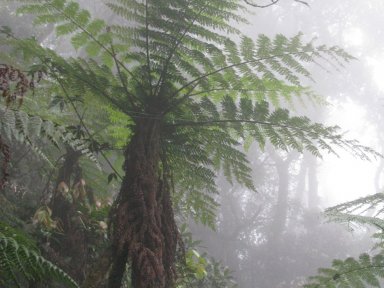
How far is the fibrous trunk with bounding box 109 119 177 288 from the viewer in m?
1.68

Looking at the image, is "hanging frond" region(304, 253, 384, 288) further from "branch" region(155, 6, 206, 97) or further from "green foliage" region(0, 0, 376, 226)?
"branch" region(155, 6, 206, 97)

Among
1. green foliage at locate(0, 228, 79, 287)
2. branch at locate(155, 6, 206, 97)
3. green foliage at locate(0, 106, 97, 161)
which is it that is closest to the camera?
green foliage at locate(0, 228, 79, 287)

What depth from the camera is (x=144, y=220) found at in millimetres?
1798

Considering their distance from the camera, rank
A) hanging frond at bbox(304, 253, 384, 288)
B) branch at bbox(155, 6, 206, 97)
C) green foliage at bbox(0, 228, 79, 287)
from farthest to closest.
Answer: hanging frond at bbox(304, 253, 384, 288) < branch at bbox(155, 6, 206, 97) < green foliage at bbox(0, 228, 79, 287)

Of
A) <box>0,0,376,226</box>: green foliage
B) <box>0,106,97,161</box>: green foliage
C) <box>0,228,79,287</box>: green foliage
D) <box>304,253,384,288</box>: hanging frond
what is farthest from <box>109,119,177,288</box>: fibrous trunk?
<box>304,253,384,288</box>: hanging frond

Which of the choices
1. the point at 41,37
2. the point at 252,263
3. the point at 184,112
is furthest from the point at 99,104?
the point at 252,263

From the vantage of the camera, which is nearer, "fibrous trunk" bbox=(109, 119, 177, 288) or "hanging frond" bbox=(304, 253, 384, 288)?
"fibrous trunk" bbox=(109, 119, 177, 288)

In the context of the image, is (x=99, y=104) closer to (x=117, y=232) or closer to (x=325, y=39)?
(x=117, y=232)

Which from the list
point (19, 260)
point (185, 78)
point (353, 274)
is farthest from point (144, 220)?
point (353, 274)

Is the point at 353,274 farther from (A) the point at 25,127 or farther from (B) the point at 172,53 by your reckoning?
(A) the point at 25,127

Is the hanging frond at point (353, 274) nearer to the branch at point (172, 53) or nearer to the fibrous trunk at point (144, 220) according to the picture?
the fibrous trunk at point (144, 220)

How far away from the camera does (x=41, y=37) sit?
49.0 feet

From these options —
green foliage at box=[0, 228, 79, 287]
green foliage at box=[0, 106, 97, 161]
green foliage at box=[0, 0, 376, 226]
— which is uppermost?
green foliage at box=[0, 0, 376, 226]

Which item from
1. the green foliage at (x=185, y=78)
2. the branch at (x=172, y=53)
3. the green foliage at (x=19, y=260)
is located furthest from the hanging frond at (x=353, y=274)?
the green foliage at (x=19, y=260)
